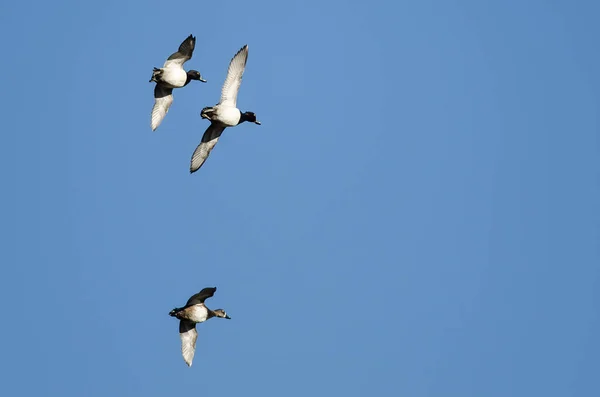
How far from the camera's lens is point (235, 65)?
47406 mm

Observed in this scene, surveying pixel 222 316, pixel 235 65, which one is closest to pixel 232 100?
pixel 235 65

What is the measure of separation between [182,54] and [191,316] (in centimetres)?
900

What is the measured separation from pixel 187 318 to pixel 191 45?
30.5 ft

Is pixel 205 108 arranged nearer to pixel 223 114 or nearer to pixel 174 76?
pixel 223 114

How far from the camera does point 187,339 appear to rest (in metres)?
46.2

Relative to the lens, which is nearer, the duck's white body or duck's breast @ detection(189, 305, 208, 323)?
duck's breast @ detection(189, 305, 208, 323)

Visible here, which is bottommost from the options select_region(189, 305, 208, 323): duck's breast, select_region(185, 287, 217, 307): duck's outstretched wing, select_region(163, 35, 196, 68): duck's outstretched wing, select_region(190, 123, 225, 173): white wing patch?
select_region(189, 305, 208, 323): duck's breast

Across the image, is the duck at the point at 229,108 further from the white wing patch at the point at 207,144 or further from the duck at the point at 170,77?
the duck at the point at 170,77

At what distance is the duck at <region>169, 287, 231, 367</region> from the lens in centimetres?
4516

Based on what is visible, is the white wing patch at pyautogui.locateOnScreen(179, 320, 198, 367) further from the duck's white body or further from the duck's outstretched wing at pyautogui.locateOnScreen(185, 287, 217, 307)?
the duck's white body

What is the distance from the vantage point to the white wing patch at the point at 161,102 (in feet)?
158

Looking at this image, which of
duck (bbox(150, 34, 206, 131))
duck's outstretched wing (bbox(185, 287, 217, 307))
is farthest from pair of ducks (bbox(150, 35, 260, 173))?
duck's outstretched wing (bbox(185, 287, 217, 307))

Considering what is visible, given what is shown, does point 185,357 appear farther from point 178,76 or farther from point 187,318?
point 178,76

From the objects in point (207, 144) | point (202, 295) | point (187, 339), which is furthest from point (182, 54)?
point (187, 339)
